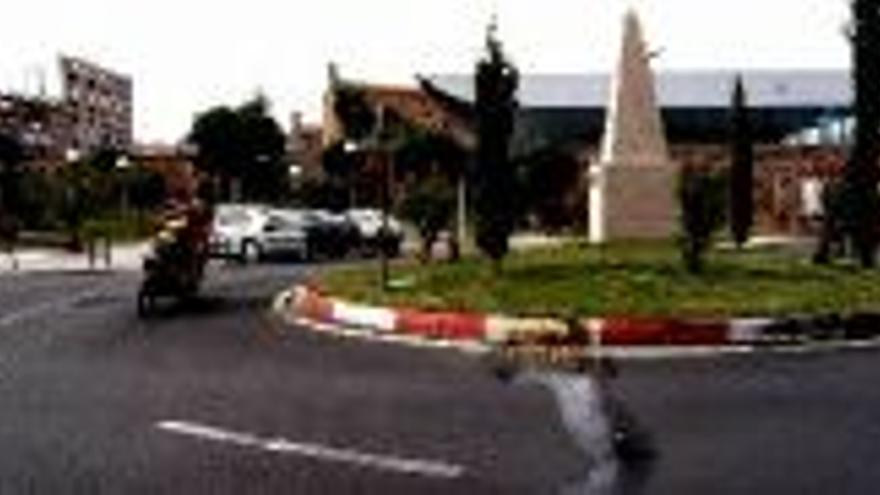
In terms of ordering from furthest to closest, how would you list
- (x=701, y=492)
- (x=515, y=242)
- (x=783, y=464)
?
(x=515, y=242) < (x=783, y=464) < (x=701, y=492)

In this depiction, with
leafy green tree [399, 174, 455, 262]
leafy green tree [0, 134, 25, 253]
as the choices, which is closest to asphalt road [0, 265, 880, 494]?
leafy green tree [399, 174, 455, 262]

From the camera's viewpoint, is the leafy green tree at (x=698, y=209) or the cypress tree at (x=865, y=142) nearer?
the leafy green tree at (x=698, y=209)

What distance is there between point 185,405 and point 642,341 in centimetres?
701

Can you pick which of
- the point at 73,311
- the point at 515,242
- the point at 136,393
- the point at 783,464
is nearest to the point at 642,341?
the point at 136,393

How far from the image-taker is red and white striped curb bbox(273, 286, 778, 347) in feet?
76.3

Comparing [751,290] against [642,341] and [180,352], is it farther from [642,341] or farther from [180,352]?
[180,352]

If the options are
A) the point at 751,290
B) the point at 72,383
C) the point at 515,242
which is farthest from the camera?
the point at 515,242

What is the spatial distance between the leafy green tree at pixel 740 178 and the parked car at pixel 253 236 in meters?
11.4

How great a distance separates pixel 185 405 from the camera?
718 inches

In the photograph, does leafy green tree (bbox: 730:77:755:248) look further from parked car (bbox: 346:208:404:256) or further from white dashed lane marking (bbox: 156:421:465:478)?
white dashed lane marking (bbox: 156:421:465:478)

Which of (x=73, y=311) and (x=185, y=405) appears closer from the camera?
(x=185, y=405)

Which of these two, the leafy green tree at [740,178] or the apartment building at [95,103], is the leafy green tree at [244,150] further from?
the leafy green tree at [740,178]

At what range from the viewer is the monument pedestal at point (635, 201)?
1547 inches

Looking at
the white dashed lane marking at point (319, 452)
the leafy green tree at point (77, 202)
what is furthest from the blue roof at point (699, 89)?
the white dashed lane marking at point (319, 452)
